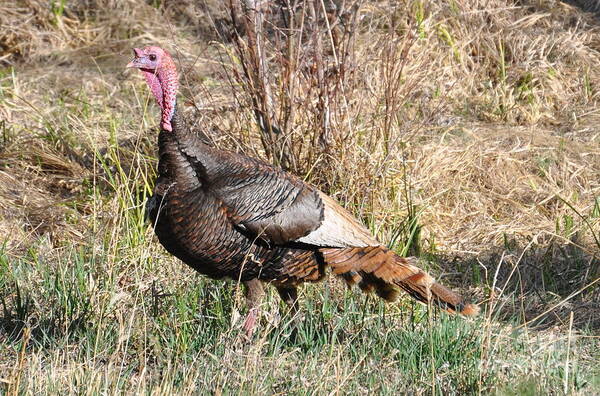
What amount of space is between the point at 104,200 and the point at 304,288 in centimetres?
174

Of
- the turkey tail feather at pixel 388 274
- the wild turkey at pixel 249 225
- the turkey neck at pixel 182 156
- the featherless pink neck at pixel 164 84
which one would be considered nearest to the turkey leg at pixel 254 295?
the wild turkey at pixel 249 225

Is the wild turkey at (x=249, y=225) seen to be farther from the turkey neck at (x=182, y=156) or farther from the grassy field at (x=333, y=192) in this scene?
the grassy field at (x=333, y=192)

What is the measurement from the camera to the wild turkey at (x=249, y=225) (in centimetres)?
427

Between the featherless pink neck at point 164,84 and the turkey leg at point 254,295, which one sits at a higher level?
the featherless pink neck at point 164,84

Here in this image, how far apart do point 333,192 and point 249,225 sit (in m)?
1.54

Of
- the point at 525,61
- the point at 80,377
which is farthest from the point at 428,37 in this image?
the point at 80,377

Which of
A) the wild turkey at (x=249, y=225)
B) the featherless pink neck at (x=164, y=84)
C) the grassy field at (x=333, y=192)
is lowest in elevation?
the grassy field at (x=333, y=192)

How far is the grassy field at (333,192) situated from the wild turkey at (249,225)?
155 millimetres

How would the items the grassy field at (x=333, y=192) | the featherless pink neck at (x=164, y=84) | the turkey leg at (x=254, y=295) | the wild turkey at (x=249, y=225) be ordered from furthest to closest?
1. the turkey leg at (x=254, y=295)
2. the featherless pink neck at (x=164, y=84)
3. the wild turkey at (x=249, y=225)
4. the grassy field at (x=333, y=192)

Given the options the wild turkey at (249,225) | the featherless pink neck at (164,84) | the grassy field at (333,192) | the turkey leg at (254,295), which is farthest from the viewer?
the turkey leg at (254,295)

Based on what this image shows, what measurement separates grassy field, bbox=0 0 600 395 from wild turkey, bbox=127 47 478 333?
0.16 meters

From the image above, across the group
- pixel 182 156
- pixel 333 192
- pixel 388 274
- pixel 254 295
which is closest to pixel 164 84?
pixel 182 156

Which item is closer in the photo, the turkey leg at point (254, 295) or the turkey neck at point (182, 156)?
the turkey neck at point (182, 156)

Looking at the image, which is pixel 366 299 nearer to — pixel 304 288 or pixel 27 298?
pixel 304 288
